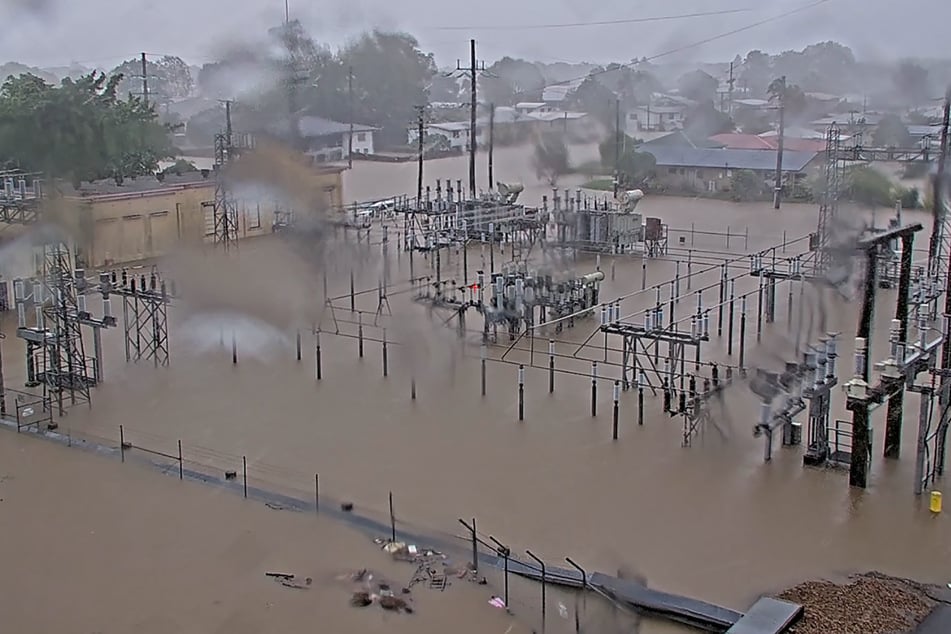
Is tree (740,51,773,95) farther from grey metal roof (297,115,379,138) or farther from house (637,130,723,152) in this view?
grey metal roof (297,115,379,138)

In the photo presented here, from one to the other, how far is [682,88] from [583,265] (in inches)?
503

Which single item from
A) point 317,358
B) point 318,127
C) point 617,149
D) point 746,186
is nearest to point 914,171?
point 746,186

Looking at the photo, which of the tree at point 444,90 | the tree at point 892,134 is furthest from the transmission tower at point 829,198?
the tree at point 444,90

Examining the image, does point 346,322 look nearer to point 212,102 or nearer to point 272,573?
→ point 272,573

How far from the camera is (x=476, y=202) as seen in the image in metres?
16.9

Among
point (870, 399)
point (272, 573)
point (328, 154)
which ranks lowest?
point (272, 573)

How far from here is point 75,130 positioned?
17422 millimetres

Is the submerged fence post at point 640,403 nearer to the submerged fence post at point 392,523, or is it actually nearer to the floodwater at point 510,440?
the floodwater at point 510,440

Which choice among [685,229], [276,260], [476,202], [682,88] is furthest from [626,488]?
[682,88]

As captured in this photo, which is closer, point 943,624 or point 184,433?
point 943,624

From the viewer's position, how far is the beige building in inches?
575

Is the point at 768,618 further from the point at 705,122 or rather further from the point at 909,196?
the point at 705,122

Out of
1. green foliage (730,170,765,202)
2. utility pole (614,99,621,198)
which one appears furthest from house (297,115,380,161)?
green foliage (730,170,765,202)

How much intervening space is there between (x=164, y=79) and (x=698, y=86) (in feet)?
54.4
